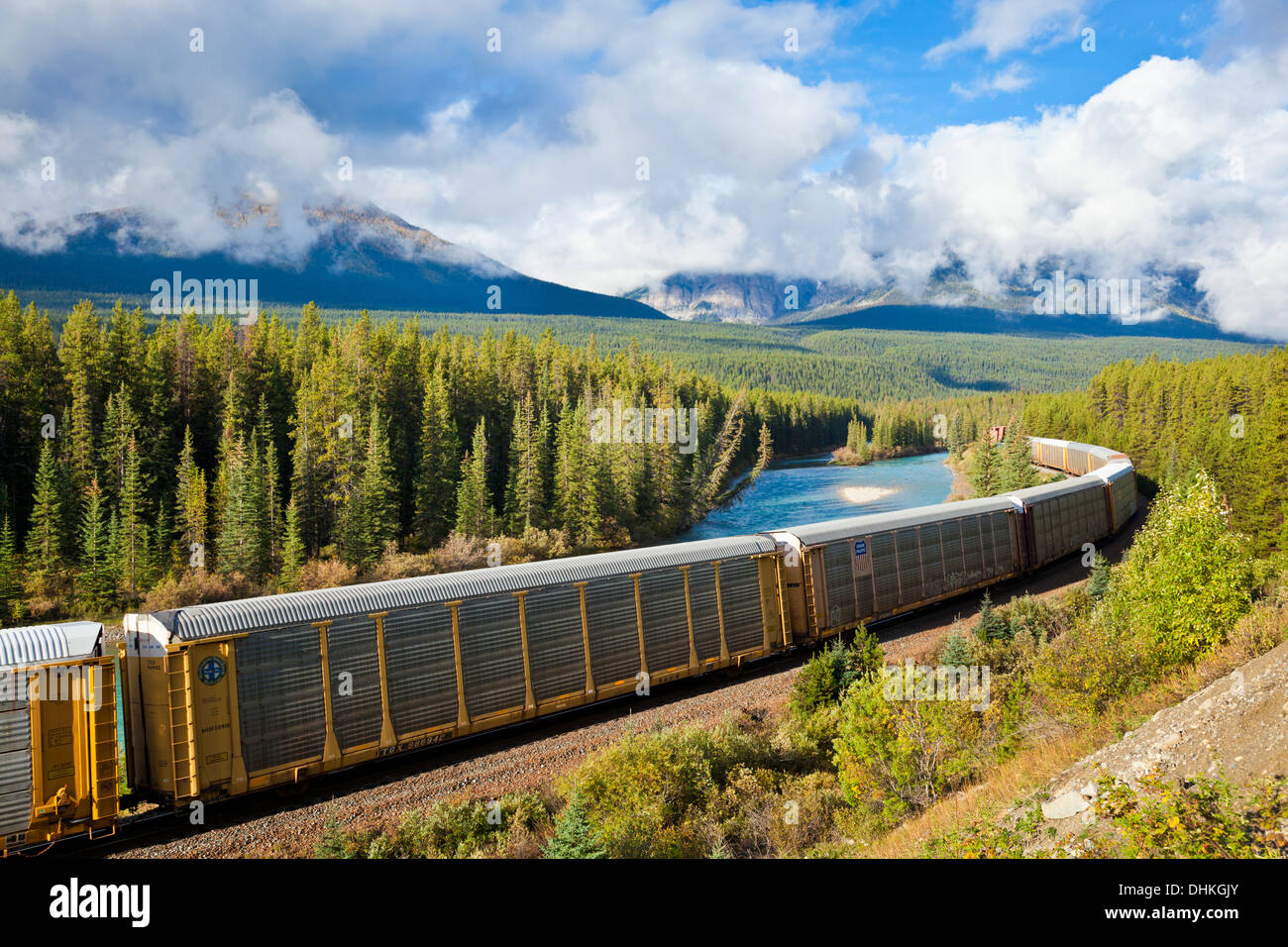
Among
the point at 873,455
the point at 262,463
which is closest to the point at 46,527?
the point at 262,463

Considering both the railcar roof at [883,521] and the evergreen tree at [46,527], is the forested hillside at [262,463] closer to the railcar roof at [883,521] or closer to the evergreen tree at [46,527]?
the evergreen tree at [46,527]

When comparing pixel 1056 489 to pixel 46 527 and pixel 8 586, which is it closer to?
pixel 8 586

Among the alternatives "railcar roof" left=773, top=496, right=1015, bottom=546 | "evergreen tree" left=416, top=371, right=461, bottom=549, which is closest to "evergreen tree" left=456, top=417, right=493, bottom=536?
"evergreen tree" left=416, top=371, right=461, bottom=549

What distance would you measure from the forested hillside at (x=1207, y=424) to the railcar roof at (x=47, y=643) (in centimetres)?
5102

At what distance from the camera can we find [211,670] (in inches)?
528

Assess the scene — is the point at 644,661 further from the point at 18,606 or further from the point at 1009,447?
the point at 1009,447

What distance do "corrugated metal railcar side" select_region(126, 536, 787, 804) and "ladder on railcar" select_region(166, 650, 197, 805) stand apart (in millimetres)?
23

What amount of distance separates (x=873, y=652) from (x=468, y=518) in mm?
38612

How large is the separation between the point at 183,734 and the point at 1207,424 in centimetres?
9188

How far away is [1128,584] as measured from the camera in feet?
67.5

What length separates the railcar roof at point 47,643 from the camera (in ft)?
39.0

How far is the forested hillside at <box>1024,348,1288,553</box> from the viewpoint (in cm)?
4881
